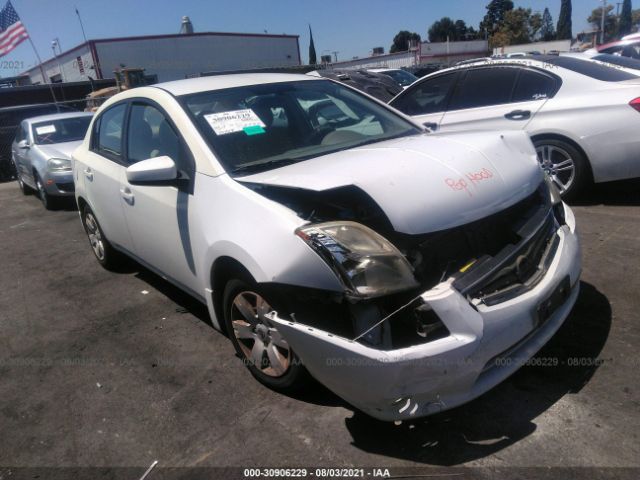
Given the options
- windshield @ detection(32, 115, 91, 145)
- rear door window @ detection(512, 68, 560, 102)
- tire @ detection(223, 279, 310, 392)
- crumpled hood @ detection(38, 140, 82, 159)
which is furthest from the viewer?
windshield @ detection(32, 115, 91, 145)

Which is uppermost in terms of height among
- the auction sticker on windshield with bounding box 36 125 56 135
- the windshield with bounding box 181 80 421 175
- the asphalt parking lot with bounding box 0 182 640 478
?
the windshield with bounding box 181 80 421 175

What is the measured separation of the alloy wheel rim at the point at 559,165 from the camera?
526 cm

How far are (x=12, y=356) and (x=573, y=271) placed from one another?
3.75m

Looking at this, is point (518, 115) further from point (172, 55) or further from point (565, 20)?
point (565, 20)

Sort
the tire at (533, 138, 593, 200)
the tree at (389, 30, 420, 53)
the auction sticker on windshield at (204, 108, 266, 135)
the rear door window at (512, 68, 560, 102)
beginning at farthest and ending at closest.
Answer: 1. the tree at (389, 30, 420, 53)
2. the rear door window at (512, 68, 560, 102)
3. the tire at (533, 138, 593, 200)
4. the auction sticker on windshield at (204, 108, 266, 135)

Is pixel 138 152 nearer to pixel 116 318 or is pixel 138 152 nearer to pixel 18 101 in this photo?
pixel 116 318

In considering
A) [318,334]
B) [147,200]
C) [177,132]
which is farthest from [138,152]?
[318,334]

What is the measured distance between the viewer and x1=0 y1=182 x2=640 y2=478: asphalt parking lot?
2.29 m

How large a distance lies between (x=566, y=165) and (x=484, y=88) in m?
1.33

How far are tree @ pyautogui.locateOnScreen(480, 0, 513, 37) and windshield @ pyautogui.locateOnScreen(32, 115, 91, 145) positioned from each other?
8323 cm

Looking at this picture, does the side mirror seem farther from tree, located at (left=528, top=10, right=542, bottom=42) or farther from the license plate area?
tree, located at (left=528, top=10, right=542, bottom=42)

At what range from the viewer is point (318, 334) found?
2.20m

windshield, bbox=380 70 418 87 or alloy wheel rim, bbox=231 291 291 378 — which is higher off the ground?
windshield, bbox=380 70 418 87

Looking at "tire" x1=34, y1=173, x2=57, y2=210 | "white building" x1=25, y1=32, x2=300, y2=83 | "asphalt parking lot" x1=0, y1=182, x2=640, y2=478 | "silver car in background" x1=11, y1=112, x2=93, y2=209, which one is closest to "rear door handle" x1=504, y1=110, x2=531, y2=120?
"asphalt parking lot" x1=0, y1=182, x2=640, y2=478
